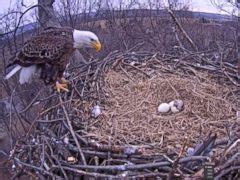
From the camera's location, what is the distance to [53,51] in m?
4.39

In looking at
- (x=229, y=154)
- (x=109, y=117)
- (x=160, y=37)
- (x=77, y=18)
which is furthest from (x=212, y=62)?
(x=77, y=18)

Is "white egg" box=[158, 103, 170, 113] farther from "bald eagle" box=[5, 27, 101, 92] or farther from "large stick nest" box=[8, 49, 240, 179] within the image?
"bald eagle" box=[5, 27, 101, 92]

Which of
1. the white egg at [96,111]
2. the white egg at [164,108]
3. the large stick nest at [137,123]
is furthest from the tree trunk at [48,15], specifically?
the white egg at [164,108]

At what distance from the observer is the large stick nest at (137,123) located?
3.33m

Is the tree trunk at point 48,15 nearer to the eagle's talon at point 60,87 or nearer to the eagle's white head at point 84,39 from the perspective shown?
the eagle's white head at point 84,39

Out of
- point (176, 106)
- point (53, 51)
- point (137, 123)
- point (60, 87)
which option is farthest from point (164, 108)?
point (53, 51)

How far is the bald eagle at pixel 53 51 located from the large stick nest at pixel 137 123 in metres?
0.20

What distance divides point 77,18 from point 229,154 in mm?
5924

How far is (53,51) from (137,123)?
99 cm

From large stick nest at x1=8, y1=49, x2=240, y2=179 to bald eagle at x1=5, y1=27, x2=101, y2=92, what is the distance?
20 cm

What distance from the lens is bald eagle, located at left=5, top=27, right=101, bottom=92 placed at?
4398 mm

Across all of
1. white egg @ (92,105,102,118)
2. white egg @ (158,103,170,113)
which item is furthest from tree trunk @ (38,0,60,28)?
white egg @ (158,103,170,113)

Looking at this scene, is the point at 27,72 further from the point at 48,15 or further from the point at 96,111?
the point at 48,15

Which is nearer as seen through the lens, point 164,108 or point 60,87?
point 164,108
